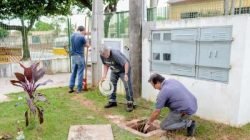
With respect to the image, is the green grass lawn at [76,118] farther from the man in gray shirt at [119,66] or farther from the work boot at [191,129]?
the man in gray shirt at [119,66]

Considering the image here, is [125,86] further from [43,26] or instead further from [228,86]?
[43,26]

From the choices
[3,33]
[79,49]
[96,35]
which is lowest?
[79,49]

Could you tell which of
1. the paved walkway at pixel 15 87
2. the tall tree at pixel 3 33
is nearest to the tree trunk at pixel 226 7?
the paved walkway at pixel 15 87

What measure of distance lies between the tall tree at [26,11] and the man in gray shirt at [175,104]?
7472 millimetres

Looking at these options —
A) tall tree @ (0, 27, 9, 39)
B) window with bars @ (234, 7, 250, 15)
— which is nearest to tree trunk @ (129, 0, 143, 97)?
window with bars @ (234, 7, 250, 15)

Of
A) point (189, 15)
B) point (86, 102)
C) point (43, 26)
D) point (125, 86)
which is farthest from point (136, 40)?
point (43, 26)

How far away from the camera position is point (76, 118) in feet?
17.6

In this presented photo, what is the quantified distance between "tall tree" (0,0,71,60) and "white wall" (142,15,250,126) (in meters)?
6.82

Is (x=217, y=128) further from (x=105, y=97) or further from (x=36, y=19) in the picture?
(x=36, y=19)

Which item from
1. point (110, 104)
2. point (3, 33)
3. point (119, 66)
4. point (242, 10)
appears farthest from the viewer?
point (3, 33)

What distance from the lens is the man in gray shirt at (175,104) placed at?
4.30 m

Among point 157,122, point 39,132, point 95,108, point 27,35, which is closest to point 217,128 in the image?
point 157,122

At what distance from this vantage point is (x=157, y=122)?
506 centimetres

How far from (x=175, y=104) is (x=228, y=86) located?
1.03m
